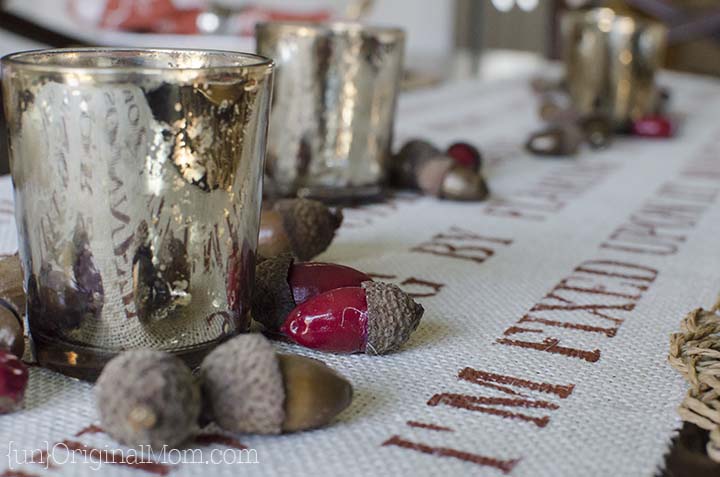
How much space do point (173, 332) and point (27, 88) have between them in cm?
11

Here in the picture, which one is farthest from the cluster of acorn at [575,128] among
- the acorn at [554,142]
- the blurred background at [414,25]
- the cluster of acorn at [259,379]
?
the cluster of acorn at [259,379]

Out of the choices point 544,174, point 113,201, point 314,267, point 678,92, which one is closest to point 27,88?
point 113,201

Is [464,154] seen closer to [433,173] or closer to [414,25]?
[433,173]

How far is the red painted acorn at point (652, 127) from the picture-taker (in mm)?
1071

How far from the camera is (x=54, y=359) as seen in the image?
1.24 feet

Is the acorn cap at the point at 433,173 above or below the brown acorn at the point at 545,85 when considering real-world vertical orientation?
below

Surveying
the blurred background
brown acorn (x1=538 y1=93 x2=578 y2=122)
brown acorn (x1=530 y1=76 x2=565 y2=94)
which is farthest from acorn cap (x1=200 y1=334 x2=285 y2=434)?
brown acorn (x1=530 y1=76 x2=565 y2=94)

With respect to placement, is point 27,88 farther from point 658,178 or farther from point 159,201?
point 658,178

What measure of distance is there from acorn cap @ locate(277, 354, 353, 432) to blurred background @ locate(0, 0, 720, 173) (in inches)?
25.9

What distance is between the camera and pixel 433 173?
0.74 m

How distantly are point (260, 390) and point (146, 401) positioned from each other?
40 millimetres

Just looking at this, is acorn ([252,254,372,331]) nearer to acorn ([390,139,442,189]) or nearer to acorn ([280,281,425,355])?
acorn ([280,281,425,355])

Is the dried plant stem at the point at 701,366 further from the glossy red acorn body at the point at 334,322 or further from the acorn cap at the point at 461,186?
the acorn cap at the point at 461,186

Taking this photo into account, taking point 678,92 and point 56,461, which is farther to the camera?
point 678,92
